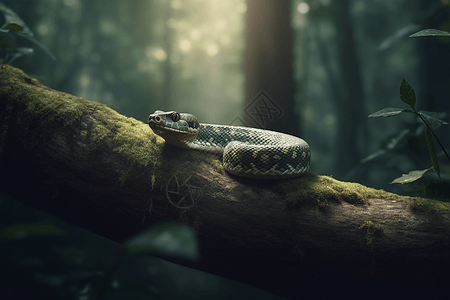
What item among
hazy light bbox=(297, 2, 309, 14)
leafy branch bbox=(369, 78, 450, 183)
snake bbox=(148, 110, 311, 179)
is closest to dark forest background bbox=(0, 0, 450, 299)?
hazy light bbox=(297, 2, 309, 14)

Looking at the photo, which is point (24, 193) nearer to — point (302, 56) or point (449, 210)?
point (449, 210)

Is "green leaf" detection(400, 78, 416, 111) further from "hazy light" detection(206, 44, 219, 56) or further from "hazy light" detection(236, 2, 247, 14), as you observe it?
"hazy light" detection(206, 44, 219, 56)

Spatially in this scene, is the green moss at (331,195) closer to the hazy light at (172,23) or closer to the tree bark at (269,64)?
the tree bark at (269,64)

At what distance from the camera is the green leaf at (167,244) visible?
3.76ft

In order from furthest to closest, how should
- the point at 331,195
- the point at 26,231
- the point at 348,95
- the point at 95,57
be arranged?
1. the point at 95,57
2. the point at 348,95
3. the point at 331,195
4. the point at 26,231

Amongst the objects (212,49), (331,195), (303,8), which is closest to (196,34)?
(212,49)

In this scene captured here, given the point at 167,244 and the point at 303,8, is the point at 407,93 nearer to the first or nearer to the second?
the point at 167,244

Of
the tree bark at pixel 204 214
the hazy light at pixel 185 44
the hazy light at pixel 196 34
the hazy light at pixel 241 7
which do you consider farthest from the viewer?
the hazy light at pixel 185 44

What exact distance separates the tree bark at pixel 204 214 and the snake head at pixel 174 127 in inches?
14.2

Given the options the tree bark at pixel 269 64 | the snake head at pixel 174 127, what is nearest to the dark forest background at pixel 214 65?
the tree bark at pixel 269 64

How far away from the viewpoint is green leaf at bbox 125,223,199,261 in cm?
115

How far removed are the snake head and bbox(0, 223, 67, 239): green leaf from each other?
185 centimetres

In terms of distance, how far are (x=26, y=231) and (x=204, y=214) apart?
1.72 meters

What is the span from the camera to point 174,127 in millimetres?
2957
